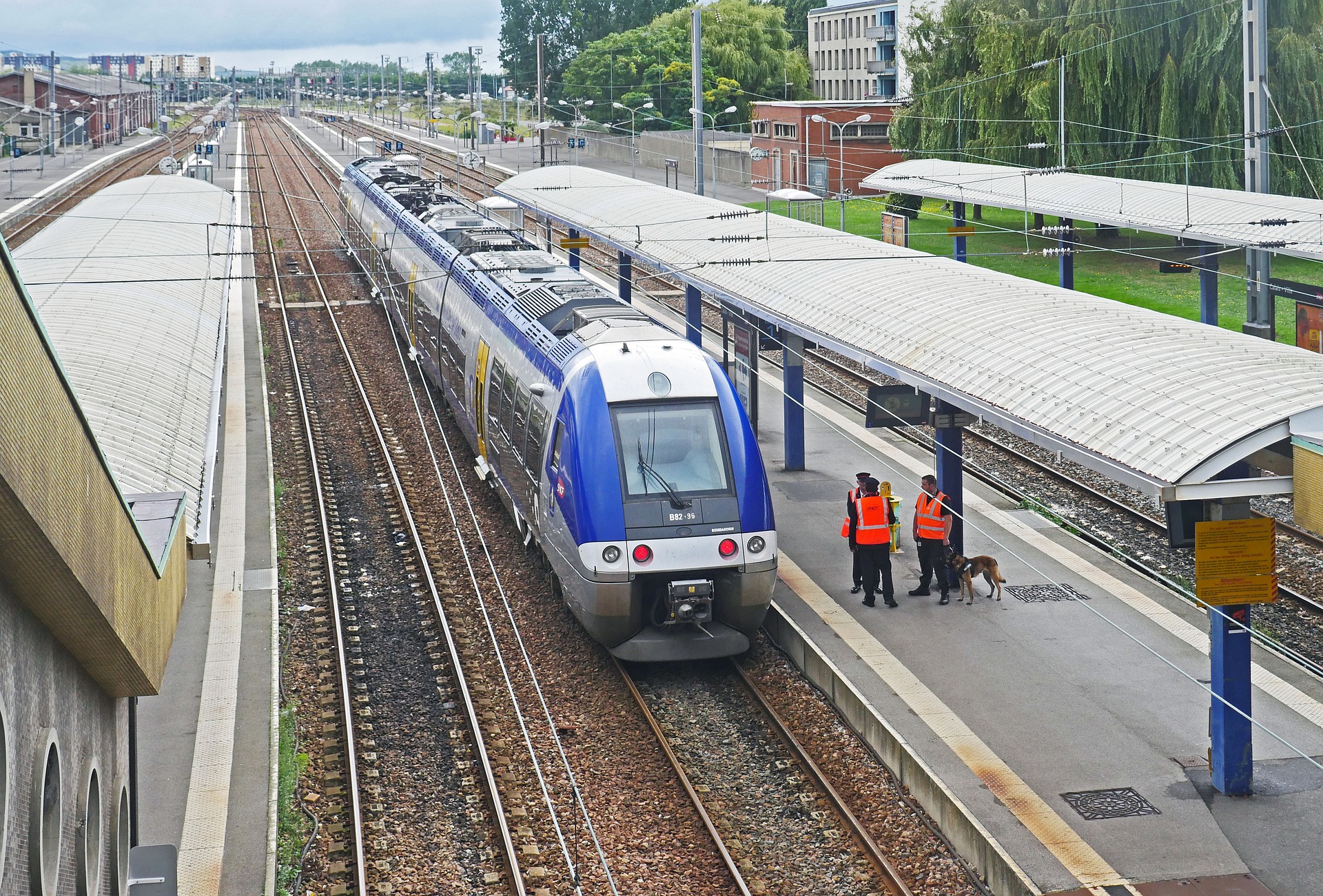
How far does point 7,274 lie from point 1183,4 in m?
35.3

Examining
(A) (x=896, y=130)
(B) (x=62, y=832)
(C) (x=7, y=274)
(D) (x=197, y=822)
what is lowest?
(D) (x=197, y=822)

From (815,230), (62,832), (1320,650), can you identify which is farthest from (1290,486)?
(815,230)

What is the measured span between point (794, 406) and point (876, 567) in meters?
5.28

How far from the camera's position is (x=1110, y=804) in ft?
32.4

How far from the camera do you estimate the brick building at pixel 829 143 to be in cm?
5600

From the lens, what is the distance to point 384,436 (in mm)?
22875

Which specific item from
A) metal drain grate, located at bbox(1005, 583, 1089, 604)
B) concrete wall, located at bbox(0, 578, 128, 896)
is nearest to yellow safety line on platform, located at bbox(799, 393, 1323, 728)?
metal drain grate, located at bbox(1005, 583, 1089, 604)

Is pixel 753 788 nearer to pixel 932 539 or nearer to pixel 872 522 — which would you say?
pixel 872 522

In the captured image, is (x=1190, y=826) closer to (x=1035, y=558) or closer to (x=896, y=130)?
(x=1035, y=558)

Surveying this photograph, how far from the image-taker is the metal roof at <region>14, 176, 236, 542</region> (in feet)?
32.3

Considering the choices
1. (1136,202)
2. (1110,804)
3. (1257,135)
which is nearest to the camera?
(1110,804)

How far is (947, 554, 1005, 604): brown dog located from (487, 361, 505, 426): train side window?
18.8ft

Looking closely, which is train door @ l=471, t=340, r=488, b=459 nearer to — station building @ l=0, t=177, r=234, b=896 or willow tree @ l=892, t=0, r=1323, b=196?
station building @ l=0, t=177, r=234, b=896

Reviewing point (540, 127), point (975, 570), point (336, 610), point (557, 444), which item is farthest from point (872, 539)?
point (540, 127)
